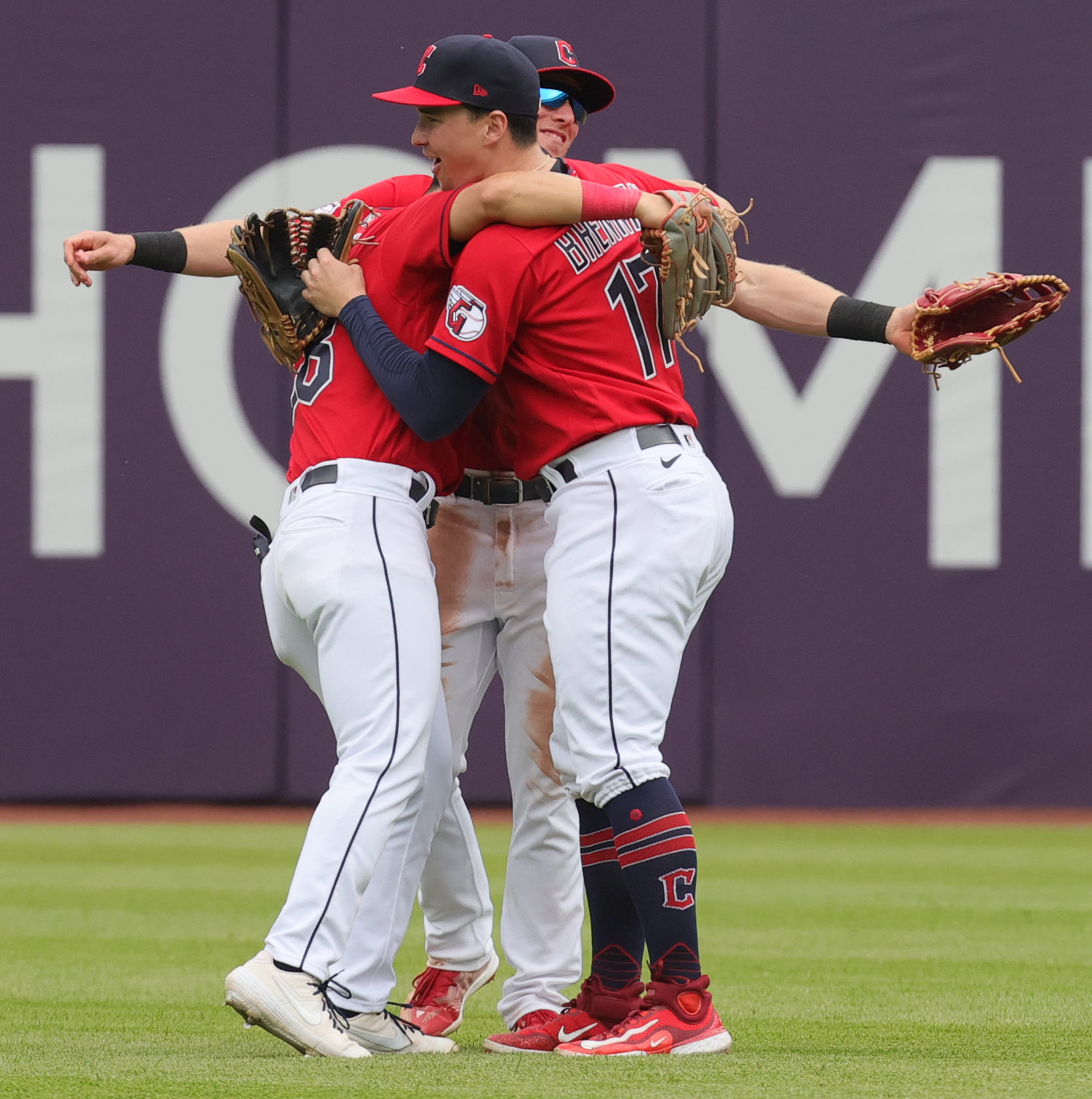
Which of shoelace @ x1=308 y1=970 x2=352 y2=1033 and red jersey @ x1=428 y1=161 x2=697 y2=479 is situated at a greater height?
Answer: red jersey @ x1=428 y1=161 x2=697 y2=479

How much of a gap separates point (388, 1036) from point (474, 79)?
5.65ft

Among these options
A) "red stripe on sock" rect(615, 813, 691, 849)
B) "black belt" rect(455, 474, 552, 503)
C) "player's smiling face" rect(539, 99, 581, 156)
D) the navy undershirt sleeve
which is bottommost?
"red stripe on sock" rect(615, 813, 691, 849)

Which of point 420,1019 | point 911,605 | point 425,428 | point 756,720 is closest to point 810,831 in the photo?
point 756,720

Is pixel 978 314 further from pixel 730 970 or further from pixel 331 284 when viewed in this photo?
pixel 730 970

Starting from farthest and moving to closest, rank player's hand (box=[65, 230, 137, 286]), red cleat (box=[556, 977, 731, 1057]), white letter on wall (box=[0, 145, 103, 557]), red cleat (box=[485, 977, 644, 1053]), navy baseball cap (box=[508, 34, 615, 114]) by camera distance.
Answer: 1. white letter on wall (box=[0, 145, 103, 557])
2. navy baseball cap (box=[508, 34, 615, 114])
3. player's hand (box=[65, 230, 137, 286])
4. red cleat (box=[485, 977, 644, 1053])
5. red cleat (box=[556, 977, 731, 1057])

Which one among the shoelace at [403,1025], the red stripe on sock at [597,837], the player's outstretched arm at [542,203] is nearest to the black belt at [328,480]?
the player's outstretched arm at [542,203]

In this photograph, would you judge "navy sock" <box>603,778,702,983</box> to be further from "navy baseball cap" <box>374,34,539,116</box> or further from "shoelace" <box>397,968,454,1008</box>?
"navy baseball cap" <box>374,34,539,116</box>

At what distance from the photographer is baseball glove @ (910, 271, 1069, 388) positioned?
3.49m

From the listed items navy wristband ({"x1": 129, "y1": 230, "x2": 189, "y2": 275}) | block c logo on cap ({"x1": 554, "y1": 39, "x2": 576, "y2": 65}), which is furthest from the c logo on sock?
block c logo on cap ({"x1": 554, "y1": 39, "x2": 576, "y2": 65})

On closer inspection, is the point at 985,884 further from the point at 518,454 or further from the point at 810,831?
the point at 518,454

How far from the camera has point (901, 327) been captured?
3.63m

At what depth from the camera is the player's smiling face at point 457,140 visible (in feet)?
11.1

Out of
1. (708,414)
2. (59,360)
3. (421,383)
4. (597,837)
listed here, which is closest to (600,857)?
(597,837)

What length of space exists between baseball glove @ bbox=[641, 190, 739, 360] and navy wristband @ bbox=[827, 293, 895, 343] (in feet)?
1.11
